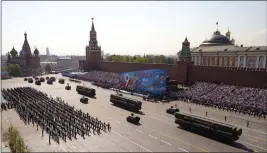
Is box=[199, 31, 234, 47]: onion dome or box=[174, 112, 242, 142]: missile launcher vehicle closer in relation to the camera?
box=[174, 112, 242, 142]: missile launcher vehicle

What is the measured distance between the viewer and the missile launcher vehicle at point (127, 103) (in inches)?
1414

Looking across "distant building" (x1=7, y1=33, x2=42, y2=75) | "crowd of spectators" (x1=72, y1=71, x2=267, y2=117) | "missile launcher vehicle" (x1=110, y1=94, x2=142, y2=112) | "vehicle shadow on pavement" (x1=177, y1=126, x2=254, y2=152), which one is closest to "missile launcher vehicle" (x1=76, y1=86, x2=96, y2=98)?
"missile launcher vehicle" (x1=110, y1=94, x2=142, y2=112)

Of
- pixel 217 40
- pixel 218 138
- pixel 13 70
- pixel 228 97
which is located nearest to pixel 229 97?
pixel 228 97

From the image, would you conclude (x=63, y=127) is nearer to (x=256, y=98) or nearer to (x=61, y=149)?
(x=61, y=149)

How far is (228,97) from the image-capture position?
1582 inches

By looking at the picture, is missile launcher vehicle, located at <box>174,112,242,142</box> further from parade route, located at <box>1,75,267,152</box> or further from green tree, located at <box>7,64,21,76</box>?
green tree, located at <box>7,64,21,76</box>

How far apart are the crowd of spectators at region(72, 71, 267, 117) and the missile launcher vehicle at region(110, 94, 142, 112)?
Answer: 1245 centimetres

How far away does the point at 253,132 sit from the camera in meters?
26.7

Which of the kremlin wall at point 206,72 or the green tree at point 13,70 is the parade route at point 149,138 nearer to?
the kremlin wall at point 206,72

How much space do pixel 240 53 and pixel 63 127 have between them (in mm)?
51524

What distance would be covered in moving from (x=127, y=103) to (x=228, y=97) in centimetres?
1935

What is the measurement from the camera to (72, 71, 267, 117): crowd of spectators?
35250 mm

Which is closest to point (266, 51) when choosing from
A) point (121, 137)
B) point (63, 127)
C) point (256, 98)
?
point (256, 98)

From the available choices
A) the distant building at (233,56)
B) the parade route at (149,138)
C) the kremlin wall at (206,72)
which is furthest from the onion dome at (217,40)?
the parade route at (149,138)
